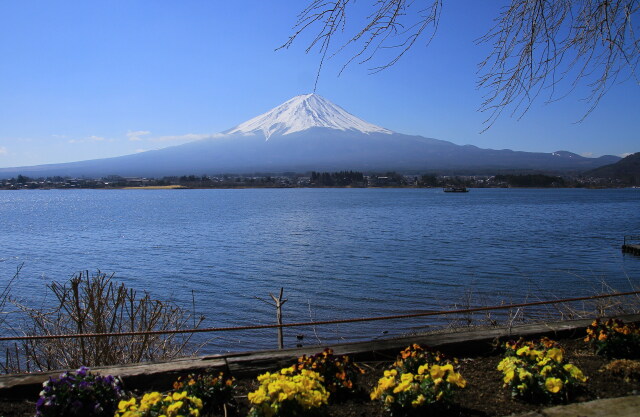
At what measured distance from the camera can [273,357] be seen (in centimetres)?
421

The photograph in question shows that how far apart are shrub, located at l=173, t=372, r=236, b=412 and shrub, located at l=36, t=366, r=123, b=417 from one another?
1.38 ft

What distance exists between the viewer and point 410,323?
12523 millimetres

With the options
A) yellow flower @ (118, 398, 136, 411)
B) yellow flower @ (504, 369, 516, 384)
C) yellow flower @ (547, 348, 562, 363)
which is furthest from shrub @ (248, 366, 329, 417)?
yellow flower @ (547, 348, 562, 363)

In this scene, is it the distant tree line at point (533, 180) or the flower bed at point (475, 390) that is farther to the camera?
the distant tree line at point (533, 180)

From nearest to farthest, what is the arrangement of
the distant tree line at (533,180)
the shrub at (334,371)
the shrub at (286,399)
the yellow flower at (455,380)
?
1. the shrub at (286,399)
2. the yellow flower at (455,380)
3. the shrub at (334,371)
4. the distant tree line at (533,180)

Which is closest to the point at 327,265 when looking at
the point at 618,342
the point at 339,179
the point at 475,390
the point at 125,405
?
the point at 618,342

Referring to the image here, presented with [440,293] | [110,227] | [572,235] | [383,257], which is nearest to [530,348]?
[440,293]

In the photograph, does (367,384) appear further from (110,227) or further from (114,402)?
(110,227)

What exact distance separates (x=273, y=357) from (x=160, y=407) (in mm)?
1260

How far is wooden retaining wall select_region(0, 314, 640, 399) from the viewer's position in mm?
3797

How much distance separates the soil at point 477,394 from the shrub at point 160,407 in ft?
1.43

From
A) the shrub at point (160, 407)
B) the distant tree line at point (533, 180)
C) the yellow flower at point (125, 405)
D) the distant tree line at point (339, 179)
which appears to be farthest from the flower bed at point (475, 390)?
the distant tree line at point (533, 180)

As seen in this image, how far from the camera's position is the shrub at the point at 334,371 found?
3652 millimetres

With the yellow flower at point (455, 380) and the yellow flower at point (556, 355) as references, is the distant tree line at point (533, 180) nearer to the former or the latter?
the yellow flower at point (556, 355)
